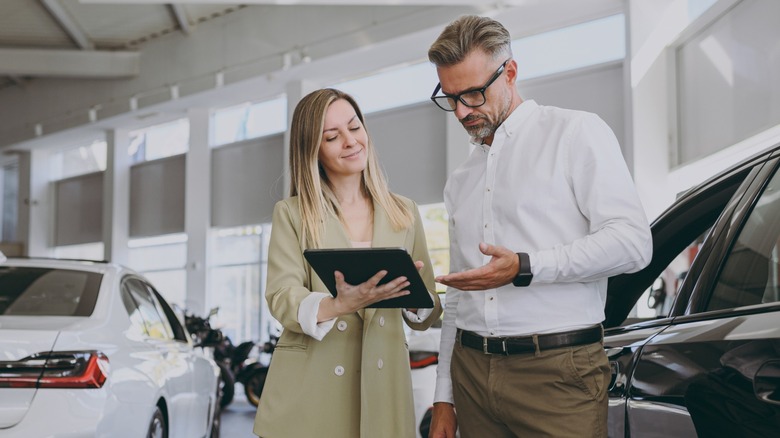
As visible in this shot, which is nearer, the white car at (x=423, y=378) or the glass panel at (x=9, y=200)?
the white car at (x=423, y=378)

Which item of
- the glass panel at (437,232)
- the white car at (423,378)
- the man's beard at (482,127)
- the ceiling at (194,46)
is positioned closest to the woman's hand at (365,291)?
the man's beard at (482,127)

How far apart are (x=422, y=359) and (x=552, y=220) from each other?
3.85 metres

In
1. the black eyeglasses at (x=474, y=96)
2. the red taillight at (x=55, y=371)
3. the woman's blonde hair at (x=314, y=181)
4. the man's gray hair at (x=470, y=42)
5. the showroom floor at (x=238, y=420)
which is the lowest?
the showroom floor at (x=238, y=420)

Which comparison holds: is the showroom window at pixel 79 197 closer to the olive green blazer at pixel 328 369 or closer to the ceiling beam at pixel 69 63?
the ceiling beam at pixel 69 63

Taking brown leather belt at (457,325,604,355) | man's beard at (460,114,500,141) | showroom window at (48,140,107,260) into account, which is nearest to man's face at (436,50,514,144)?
man's beard at (460,114,500,141)

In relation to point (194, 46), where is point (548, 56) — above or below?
below

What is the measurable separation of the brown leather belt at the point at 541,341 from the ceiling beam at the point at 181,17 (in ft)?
47.0

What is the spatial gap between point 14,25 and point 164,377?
47.6 ft

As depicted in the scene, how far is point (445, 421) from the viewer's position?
2223mm

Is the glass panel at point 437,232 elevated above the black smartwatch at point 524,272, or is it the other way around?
the glass panel at point 437,232

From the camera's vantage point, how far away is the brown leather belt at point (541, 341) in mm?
1895

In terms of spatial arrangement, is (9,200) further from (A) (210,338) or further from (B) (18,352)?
(B) (18,352)

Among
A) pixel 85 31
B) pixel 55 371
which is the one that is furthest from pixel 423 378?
pixel 85 31

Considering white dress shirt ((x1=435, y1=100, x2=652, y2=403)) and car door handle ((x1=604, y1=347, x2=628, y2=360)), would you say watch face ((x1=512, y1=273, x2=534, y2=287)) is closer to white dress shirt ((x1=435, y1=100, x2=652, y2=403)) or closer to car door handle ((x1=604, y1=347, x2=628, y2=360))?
white dress shirt ((x1=435, y1=100, x2=652, y2=403))
